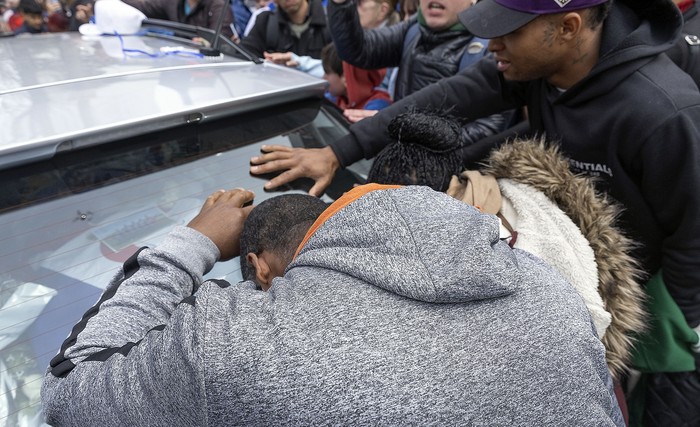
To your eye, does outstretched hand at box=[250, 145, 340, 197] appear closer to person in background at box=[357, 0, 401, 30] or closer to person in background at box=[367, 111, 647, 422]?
person in background at box=[367, 111, 647, 422]

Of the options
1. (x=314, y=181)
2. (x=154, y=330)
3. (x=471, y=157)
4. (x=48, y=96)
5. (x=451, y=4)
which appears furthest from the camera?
(x=451, y=4)

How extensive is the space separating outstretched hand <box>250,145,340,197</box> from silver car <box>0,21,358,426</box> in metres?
0.04

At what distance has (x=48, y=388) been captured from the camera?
1026 millimetres

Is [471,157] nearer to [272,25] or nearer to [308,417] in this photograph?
[308,417]

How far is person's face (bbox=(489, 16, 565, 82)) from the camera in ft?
5.34

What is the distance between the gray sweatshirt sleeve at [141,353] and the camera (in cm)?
84

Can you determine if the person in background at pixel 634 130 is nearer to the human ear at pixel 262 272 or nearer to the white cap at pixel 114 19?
the human ear at pixel 262 272

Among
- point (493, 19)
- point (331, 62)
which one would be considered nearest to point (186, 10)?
point (331, 62)

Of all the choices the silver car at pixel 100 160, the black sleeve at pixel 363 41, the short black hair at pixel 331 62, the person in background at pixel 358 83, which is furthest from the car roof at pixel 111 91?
the short black hair at pixel 331 62

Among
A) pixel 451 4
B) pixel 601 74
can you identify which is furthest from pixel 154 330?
pixel 451 4

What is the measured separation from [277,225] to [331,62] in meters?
2.57

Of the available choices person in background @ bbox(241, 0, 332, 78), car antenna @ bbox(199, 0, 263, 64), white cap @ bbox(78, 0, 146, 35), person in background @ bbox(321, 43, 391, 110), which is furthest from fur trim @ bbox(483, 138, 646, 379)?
person in background @ bbox(241, 0, 332, 78)

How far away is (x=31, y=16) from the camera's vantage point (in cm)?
579

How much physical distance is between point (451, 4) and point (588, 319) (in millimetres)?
1913
